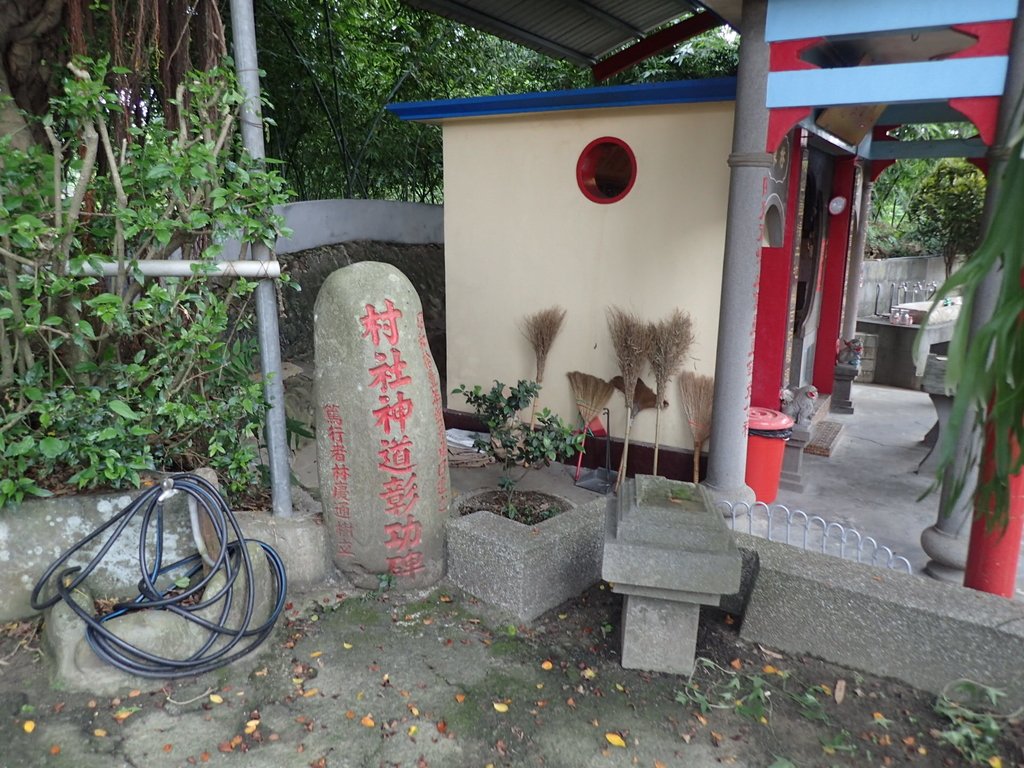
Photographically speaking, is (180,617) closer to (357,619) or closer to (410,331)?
(357,619)

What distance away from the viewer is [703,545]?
3.15 meters

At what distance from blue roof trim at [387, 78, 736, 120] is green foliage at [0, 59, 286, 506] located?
2.92m

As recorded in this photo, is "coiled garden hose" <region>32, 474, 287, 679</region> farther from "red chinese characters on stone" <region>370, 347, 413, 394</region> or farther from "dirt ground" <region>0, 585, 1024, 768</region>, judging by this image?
"red chinese characters on stone" <region>370, 347, 413, 394</region>

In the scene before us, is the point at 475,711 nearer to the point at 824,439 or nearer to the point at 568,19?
the point at 824,439

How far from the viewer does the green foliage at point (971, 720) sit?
276 centimetres

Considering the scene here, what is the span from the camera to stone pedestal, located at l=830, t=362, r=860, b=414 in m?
8.37

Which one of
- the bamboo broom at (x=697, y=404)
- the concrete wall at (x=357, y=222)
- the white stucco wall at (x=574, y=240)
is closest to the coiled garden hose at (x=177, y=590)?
the bamboo broom at (x=697, y=404)

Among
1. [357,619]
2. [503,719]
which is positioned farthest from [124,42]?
[503,719]

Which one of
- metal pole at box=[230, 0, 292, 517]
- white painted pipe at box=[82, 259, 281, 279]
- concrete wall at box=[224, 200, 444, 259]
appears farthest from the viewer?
concrete wall at box=[224, 200, 444, 259]

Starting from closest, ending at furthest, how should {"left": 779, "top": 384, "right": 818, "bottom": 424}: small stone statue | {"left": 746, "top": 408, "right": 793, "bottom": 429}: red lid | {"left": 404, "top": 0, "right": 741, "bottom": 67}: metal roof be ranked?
{"left": 746, "top": 408, "right": 793, "bottom": 429}: red lid < {"left": 779, "top": 384, "right": 818, "bottom": 424}: small stone statue < {"left": 404, "top": 0, "right": 741, "bottom": 67}: metal roof

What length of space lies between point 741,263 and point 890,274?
34.4ft

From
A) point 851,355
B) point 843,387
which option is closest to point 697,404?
point 843,387

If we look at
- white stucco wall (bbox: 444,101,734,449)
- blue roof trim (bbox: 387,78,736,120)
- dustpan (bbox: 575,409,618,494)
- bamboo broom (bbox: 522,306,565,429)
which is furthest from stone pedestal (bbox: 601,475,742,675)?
blue roof trim (bbox: 387,78,736,120)

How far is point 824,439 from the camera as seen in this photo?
6996 mm
